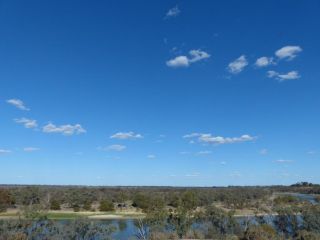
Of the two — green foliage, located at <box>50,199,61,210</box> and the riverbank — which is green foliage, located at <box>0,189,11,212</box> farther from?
green foliage, located at <box>50,199,61,210</box>

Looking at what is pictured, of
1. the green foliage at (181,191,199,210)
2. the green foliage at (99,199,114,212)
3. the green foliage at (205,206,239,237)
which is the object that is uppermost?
the green foliage at (181,191,199,210)

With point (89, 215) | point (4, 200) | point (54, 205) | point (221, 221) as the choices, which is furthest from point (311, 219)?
point (4, 200)

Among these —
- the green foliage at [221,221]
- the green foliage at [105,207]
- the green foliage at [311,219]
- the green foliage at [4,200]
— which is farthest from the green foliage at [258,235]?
the green foliage at [4,200]

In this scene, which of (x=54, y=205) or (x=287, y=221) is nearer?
(x=287, y=221)

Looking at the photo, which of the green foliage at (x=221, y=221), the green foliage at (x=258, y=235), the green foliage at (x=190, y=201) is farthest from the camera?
the green foliage at (x=190, y=201)

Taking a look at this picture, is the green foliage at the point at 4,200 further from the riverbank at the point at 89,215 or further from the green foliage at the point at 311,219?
the green foliage at the point at 311,219

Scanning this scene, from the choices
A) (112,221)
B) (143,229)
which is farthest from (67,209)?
(143,229)

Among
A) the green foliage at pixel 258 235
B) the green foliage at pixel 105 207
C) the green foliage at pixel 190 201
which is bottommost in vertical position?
the green foliage at pixel 258 235

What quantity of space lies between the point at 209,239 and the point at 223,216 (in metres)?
14.9

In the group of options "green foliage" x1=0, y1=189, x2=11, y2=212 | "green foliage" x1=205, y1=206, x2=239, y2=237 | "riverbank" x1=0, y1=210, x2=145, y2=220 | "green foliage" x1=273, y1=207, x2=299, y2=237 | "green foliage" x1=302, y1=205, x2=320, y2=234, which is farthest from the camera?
"green foliage" x1=0, y1=189, x2=11, y2=212

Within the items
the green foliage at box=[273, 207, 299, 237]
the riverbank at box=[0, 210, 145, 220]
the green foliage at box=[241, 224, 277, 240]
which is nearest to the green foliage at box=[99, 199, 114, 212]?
the riverbank at box=[0, 210, 145, 220]

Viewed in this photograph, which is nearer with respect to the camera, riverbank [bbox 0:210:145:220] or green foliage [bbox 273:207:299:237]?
green foliage [bbox 273:207:299:237]

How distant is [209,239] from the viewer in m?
58.1

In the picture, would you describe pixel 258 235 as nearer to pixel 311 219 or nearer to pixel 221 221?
pixel 311 219
